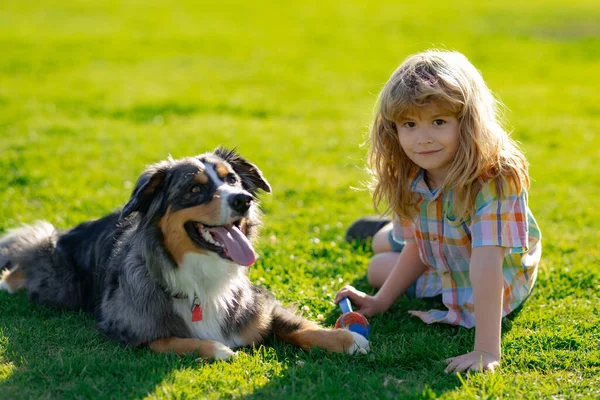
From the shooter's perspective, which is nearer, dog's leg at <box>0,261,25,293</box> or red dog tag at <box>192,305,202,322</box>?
red dog tag at <box>192,305,202,322</box>

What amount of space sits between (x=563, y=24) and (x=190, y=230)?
83.2 feet

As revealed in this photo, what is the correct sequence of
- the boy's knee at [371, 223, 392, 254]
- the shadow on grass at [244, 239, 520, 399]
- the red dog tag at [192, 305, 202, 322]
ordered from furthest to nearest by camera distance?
the boy's knee at [371, 223, 392, 254]
the red dog tag at [192, 305, 202, 322]
the shadow on grass at [244, 239, 520, 399]

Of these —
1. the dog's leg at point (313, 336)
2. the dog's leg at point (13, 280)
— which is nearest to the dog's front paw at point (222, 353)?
the dog's leg at point (313, 336)

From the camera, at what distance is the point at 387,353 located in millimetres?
4793

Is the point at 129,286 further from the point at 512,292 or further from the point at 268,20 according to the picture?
the point at 268,20

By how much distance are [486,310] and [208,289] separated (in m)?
1.87

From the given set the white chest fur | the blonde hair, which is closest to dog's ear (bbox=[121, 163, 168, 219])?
the white chest fur

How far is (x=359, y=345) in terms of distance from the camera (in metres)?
4.86

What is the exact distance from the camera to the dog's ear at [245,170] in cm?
525

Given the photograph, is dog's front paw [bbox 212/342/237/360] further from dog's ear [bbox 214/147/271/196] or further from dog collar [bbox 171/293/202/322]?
dog's ear [bbox 214/147/271/196]

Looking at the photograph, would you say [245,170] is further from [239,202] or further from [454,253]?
[454,253]

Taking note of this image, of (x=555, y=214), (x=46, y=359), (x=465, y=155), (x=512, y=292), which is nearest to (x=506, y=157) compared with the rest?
(x=465, y=155)

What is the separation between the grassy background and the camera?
4.54 metres

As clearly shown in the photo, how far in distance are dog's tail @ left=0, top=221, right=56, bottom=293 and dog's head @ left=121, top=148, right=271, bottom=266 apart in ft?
5.40
